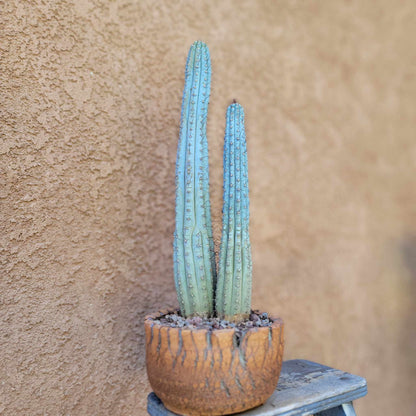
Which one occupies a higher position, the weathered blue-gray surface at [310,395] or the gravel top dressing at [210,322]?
the gravel top dressing at [210,322]

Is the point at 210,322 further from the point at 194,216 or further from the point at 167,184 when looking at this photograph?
the point at 167,184

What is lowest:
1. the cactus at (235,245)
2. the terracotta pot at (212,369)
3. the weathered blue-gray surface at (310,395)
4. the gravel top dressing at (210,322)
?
the weathered blue-gray surface at (310,395)

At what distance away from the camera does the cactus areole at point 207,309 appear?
0.64 m

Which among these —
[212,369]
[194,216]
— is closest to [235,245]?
[194,216]

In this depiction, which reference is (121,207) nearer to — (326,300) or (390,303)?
(326,300)

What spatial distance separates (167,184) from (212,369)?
1.87 feet

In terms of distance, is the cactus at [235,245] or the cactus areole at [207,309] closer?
the cactus areole at [207,309]

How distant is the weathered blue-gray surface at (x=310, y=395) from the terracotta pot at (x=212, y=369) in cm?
5

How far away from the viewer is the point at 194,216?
78 cm

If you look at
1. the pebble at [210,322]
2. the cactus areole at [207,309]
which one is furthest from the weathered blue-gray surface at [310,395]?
the pebble at [210,322]

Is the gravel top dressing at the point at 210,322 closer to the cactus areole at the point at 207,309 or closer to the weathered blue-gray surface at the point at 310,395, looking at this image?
the cactus areole at the point at 207,309

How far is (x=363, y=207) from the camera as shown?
165 cm

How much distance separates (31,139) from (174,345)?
22.1 inches

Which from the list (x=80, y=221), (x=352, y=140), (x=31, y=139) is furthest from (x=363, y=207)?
(x=31, y=139)
